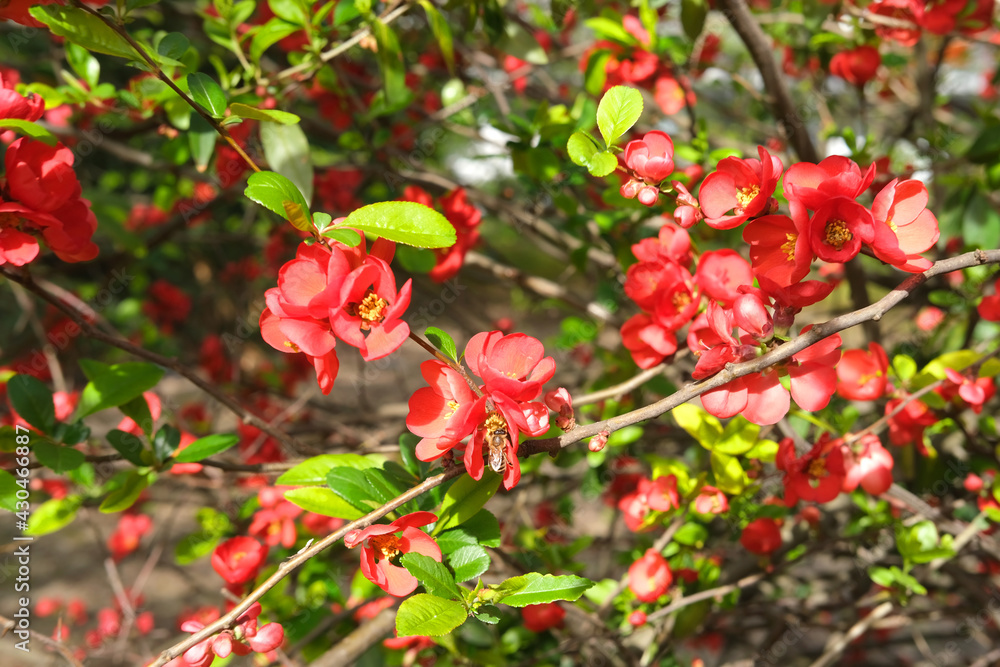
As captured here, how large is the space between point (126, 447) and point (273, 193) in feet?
1.83

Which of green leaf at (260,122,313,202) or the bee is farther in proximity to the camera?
green leaf at (260,122,313,202)

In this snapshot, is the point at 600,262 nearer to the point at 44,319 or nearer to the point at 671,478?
the point at 671,478

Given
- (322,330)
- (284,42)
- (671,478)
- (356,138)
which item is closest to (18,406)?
(322,330)

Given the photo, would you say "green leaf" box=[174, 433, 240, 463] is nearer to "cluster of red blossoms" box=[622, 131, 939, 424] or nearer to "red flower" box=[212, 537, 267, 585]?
"red flower" box=[212, 537, 267, 585]

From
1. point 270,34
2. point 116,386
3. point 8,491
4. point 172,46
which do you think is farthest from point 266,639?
point 270,34

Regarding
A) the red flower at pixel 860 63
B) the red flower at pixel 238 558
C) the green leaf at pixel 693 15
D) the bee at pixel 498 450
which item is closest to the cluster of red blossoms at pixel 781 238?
the bee at pixel 498 450

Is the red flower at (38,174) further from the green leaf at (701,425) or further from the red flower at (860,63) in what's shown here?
the red flower at (860,63)

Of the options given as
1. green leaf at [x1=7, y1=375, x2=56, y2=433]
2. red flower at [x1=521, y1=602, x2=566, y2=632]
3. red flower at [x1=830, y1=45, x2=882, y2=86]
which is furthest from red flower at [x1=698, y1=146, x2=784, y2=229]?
red flower at [x1=830, y1=45, x2=882, y2=86]

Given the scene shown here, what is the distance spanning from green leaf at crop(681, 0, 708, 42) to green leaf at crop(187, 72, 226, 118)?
916 millimetres

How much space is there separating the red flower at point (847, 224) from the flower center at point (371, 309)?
432mm

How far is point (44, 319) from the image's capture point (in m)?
2.76

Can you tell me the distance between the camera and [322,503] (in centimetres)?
79

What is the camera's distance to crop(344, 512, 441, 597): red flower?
69cm

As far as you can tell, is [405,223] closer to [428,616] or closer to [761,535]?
[428,616]
